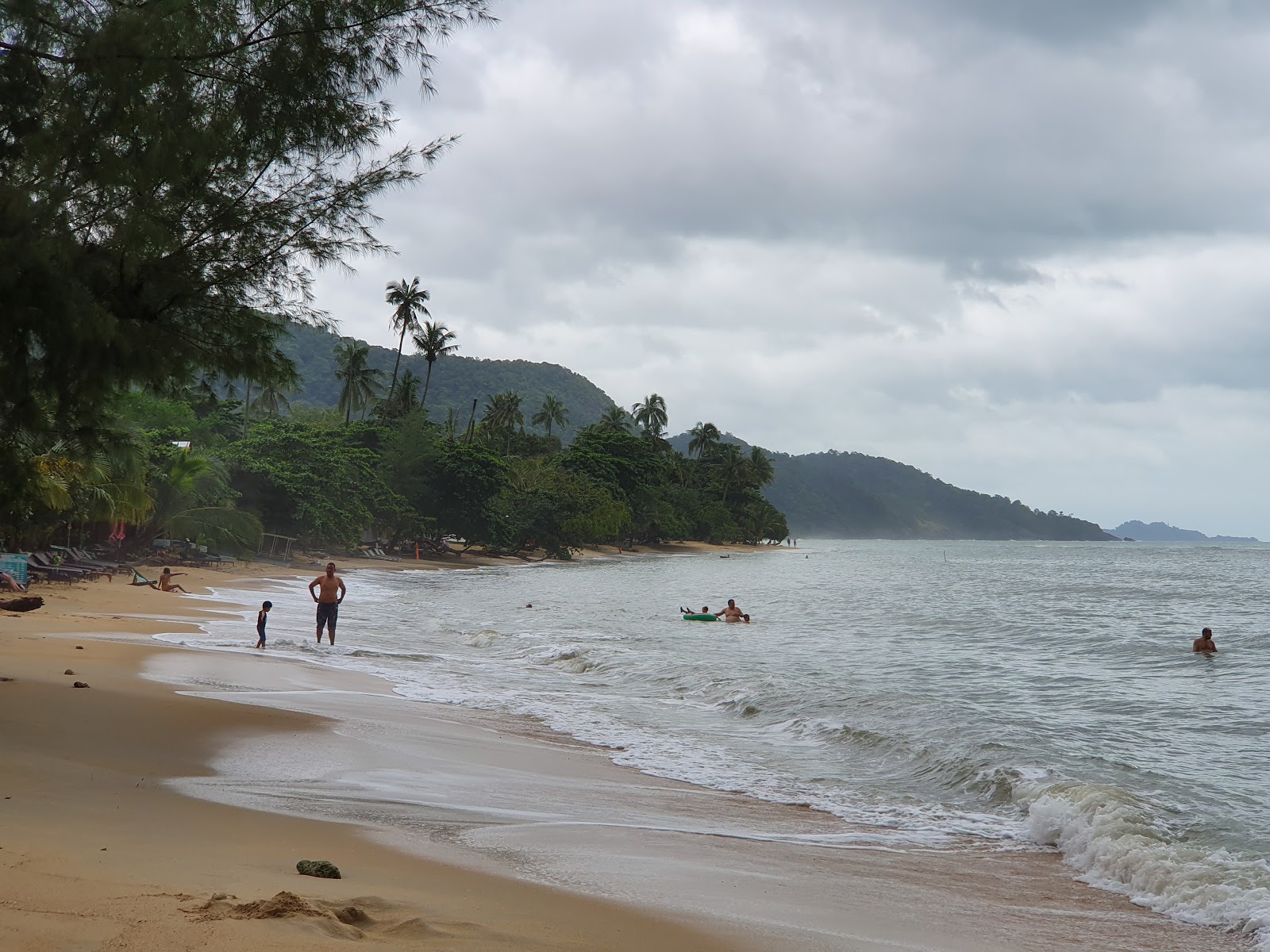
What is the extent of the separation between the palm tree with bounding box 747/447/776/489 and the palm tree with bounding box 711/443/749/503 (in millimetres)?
1448

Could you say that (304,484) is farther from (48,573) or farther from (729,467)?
(729,467)

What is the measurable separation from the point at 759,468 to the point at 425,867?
132367mm

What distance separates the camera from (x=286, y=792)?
22.6ft

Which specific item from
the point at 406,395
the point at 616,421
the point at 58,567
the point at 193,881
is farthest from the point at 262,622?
the point at 616,421

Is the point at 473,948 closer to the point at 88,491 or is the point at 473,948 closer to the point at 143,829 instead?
the point at 143,829

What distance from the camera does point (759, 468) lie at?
136500mm

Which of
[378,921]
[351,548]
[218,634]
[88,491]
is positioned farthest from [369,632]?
[351,548]

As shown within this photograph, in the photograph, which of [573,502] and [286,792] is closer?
[286,792]

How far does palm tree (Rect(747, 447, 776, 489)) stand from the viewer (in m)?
135

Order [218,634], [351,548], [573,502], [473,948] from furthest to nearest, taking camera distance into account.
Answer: [573,502]
[351,548]
[218,634]
[473,948]

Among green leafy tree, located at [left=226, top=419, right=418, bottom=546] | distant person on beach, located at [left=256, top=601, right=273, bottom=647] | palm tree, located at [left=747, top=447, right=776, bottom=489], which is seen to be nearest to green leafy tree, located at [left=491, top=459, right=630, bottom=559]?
green leafy tree, located at [left=226, top=419, right=418, bottom=546]

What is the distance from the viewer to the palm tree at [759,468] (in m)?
135

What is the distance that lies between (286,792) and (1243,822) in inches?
297

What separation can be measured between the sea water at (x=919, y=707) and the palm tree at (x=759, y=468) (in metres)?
98.9
